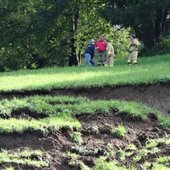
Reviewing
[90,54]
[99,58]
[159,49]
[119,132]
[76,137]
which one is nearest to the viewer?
[76,137]

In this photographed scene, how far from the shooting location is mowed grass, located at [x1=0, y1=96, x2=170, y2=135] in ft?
43.5

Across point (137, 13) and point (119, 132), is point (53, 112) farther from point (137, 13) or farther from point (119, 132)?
point (137, 13)

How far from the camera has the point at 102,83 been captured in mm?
18719

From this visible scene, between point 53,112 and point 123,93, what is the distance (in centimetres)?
412

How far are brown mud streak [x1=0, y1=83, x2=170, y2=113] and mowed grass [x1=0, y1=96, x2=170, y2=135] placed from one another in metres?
1.36

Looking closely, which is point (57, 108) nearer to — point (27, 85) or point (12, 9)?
point (27, 85)

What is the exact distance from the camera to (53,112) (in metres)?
14.7

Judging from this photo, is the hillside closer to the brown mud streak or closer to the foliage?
the brown mud streak

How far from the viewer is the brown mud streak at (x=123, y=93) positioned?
59.0 feet

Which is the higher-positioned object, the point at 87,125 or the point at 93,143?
the point at 87,125

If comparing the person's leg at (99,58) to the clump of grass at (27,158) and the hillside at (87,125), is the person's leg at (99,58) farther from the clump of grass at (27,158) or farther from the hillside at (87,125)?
the clump of grass at (27,158)

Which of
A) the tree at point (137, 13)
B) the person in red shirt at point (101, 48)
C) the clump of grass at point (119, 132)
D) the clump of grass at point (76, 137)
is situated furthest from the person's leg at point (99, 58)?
the clump of grass at point (76, 137)

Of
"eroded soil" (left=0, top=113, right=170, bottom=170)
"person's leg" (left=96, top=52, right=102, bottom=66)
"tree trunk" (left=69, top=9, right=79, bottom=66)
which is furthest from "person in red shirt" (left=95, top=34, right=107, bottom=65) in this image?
"tree trunk" (left=69, top=9, right=79, bottom=66)

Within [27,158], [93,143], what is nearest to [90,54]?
[93,143]
